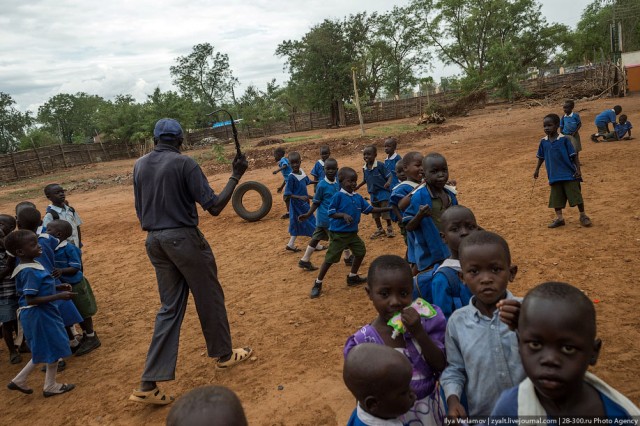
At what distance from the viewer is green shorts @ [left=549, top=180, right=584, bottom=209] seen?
5.96m

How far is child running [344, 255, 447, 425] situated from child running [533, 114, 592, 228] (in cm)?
481

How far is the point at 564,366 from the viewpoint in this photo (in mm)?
1260

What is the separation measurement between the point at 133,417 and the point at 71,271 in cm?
183

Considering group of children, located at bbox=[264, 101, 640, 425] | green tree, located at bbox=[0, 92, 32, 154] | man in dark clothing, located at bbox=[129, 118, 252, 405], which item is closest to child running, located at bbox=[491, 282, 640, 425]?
group of children, located at bbox=[264, 101, 640, 425]

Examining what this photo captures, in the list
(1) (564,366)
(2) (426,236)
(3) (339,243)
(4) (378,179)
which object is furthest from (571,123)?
(1) (564,366)

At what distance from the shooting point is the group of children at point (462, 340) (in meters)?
1.29

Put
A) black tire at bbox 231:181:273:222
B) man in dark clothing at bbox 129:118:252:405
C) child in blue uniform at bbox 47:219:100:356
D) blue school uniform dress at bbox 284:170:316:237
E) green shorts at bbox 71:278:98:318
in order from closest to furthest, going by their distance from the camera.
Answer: man in dark clothing at bbox 129:118:252:405, child in blue uniform at bbox 47:219:100:356, green shorts at bbox 71:278:98:318, blue school uniform dress at bbox 284:170:316:237, black tire at bbox 231:181:273:222

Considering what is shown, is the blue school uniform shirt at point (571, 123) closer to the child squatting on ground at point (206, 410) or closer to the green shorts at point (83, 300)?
the green shorts at point (83, 300)

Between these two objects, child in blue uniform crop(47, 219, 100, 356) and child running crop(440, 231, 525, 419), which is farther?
child in blue uniform crop(47, 219, 100, 356)

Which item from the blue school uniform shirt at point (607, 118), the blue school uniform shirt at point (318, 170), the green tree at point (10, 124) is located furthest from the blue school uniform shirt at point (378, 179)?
the green tree at point (10, 124)

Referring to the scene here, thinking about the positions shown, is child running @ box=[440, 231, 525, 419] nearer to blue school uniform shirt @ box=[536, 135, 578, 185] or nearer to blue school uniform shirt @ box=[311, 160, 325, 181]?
blue school uniform shirt @ box=[536, 135, 578, 185]

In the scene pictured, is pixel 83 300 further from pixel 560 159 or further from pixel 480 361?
pixel 560 159

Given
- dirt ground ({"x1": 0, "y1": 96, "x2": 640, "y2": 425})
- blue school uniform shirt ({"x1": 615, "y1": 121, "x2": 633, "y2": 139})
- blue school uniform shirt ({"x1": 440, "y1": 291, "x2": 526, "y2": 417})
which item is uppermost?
blue school uniform shirt ({"x1": 615, "y1": 121, "x2": 633, "y2": 139})

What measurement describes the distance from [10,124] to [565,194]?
60413mm
